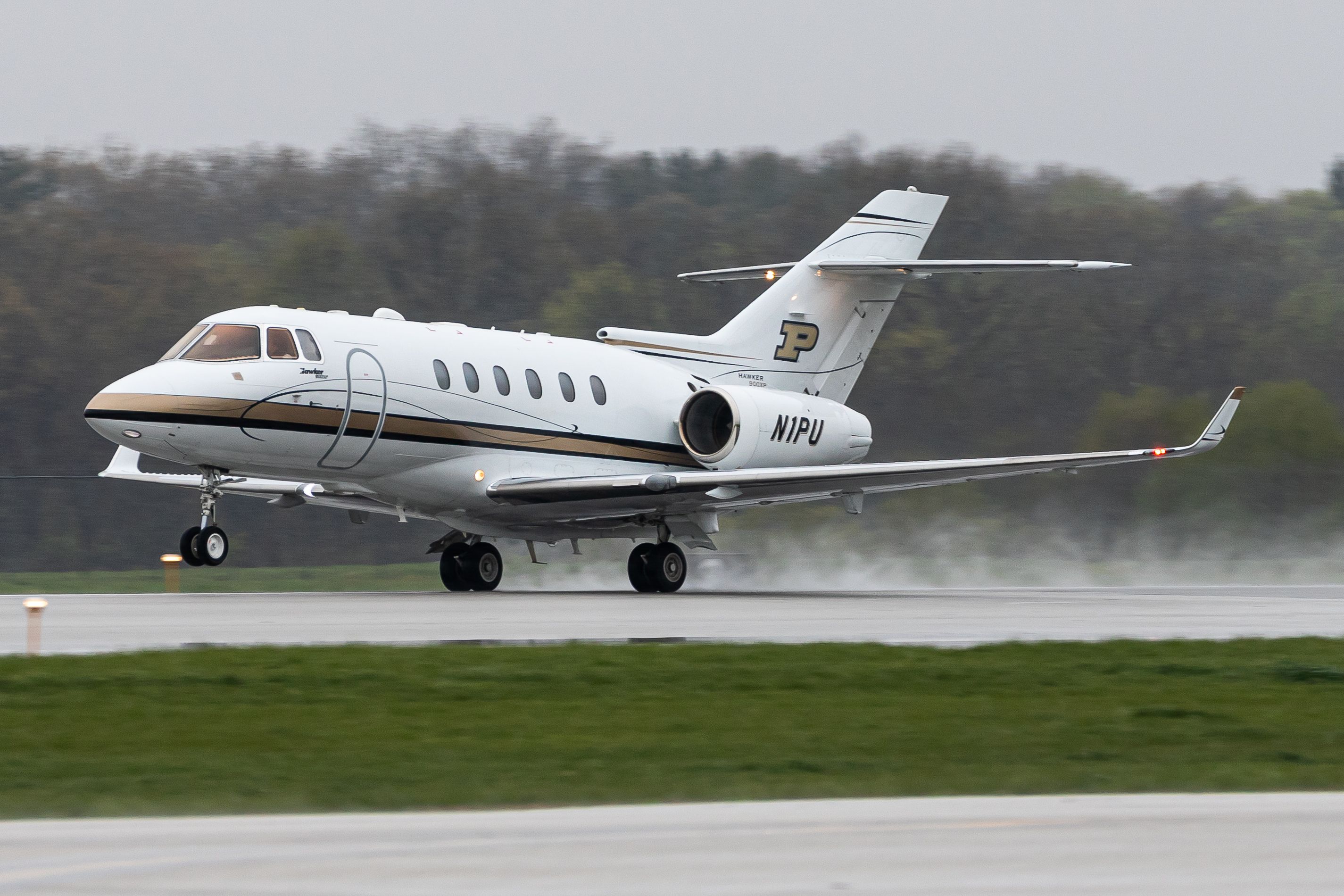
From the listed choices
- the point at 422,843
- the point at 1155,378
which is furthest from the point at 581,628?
the point at 1155,378

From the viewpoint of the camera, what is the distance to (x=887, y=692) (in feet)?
36.6

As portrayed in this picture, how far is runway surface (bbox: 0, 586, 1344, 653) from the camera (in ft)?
47.8

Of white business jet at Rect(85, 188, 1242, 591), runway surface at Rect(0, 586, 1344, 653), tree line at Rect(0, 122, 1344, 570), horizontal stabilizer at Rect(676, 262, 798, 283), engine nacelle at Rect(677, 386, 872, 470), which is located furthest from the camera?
tree line at Rect(0, 122, 1344, 570)

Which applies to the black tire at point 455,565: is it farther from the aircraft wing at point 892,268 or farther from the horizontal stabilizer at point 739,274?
the horizontal stabilizer at point 739,274

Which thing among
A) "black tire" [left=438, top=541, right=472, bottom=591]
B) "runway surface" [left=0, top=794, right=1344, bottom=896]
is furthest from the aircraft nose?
"runway surface" [left=0, top=794, right=1344, bottom=896]

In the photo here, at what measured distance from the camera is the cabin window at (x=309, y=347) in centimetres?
1983

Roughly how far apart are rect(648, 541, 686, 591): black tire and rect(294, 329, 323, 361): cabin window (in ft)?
18.2

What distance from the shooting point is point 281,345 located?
19.7 metres

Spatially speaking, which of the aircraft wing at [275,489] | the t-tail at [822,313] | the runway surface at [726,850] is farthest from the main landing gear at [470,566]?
the runway surface at [726,850]

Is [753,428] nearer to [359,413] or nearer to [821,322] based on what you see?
[821,322]

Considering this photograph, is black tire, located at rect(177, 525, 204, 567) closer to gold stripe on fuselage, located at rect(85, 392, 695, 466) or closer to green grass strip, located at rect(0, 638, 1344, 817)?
gold stripe on fuselage, located at rect(85, 392, 695, 466)

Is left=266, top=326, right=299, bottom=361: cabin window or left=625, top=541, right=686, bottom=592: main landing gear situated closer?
left=266, top=326, right=299, bottom=361: cabin window

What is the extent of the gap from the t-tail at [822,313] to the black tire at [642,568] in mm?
3402

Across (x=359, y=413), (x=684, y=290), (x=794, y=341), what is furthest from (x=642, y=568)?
Result: (x=684, y=290)
